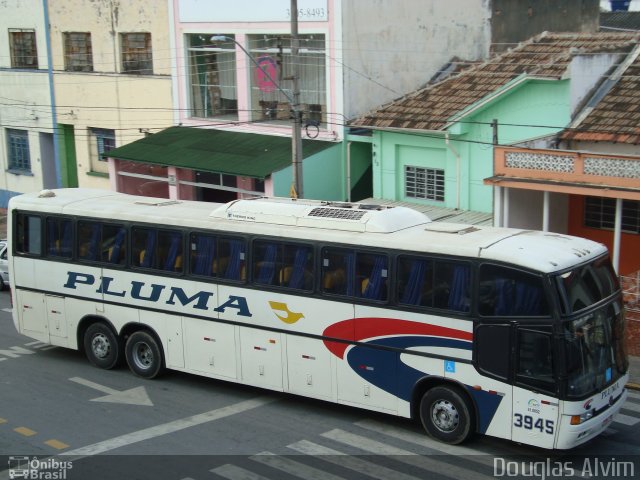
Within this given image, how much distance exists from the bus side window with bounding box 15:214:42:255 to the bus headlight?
10.6 m

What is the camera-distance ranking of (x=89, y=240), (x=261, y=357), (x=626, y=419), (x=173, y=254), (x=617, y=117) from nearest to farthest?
(x=626, y=419) < (x=261, y=357) < (x=173, y=254) < (x=89, y=240) < (x=617, y=117)

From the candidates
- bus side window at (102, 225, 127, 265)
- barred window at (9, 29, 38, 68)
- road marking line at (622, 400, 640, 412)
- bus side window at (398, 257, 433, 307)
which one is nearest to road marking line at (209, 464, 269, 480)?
bus side window at (398, 257, 433, 307)

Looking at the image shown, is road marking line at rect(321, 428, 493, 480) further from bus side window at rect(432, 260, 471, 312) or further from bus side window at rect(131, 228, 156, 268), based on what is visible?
bus side window at rect(131, 228, 156, 268)

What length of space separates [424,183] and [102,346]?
11026 millimetres

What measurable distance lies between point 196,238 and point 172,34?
52.7 feet

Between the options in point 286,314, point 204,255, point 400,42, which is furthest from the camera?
point 400,42

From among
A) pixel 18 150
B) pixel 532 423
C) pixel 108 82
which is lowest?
pixel 532 423

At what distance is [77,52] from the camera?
1313 inches

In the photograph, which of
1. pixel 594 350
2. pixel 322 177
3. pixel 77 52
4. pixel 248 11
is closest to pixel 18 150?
pixel 77 52

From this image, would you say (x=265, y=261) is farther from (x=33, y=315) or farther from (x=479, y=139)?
(x=479, y=139)

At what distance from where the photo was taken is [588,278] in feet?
41.1

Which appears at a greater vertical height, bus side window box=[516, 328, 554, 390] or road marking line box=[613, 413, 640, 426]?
bus side window box=[516, 328, 554, 390]

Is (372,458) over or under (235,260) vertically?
under

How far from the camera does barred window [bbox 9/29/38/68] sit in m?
34.7
